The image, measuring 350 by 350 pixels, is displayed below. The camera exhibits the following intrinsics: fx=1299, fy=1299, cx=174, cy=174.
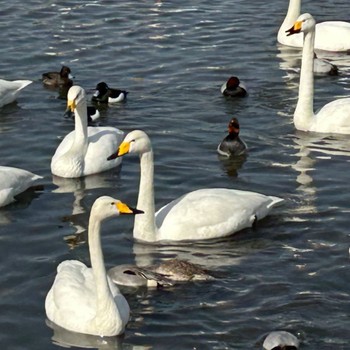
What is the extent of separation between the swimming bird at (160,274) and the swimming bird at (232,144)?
439 cm

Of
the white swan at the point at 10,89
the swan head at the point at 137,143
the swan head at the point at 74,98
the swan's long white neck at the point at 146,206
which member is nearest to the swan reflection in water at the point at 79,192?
the swan's long white neck at the point at 146,206

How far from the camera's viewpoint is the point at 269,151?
1933 centimetres

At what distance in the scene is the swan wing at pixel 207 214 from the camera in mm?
15969

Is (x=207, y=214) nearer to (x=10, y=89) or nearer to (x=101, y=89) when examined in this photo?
(x=101, y=89)

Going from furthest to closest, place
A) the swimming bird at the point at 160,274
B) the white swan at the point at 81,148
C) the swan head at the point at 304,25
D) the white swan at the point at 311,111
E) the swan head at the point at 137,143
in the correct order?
the swan head at the point at 304,25, the white swan at the point at 311,111, the white swan at the point at 81,148, the swan head at the point at 137,143, the swimming bird at the point at 160,274

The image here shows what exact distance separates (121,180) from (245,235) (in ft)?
9.16

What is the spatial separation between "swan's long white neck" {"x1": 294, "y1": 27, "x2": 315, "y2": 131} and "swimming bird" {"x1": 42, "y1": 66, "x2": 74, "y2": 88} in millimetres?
4419

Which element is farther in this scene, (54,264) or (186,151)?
(186,151)

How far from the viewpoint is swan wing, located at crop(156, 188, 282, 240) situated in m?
16.0

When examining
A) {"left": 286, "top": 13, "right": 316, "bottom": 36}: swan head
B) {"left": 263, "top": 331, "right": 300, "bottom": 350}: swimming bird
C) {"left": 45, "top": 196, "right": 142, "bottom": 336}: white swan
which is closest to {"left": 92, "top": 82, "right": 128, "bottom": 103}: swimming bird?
{"left": 286, "top": 13, "right": 316, "bottom": 36}: swan head

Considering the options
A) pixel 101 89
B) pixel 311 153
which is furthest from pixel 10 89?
pixel 311 153

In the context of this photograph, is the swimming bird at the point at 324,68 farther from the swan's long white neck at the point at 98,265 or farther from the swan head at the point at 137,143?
the swan's long white neck at the point at 98,265

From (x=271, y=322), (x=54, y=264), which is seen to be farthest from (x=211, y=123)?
(x=271, y=322)

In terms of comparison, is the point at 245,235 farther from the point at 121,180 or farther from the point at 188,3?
the point at 188,3
